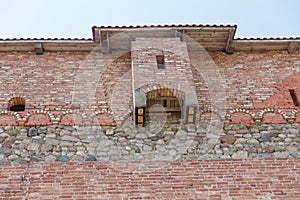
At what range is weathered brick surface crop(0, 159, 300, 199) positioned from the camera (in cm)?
686

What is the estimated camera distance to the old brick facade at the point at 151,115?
7.08 metres

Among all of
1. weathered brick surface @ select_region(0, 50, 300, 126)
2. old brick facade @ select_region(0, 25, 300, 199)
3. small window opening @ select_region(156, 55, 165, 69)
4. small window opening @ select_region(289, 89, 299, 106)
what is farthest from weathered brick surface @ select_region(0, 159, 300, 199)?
small window opening @ select_region(156, 55, 165, 69)

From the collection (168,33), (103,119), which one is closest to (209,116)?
(103,119)

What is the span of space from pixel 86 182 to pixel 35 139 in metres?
1.46

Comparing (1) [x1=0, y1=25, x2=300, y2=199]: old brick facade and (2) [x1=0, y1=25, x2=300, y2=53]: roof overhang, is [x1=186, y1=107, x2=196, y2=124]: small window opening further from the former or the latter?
(2) [x1=0, y1=25, x2=300, y2=53]: roof overhang

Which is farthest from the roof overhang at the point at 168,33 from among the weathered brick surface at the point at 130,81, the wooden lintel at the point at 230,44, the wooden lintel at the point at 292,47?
the wooden lintel at the point at 292,47

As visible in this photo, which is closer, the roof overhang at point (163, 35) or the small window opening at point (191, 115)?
the small window opening at point (191, 115)

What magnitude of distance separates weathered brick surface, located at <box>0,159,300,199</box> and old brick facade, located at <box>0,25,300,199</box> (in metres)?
0.02

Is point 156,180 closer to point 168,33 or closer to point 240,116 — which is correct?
point 240,116

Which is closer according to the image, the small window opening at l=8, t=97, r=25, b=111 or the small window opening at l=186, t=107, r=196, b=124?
the small window opening at l=186, t=107, r=196, b=124

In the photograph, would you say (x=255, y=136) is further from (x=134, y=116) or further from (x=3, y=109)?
(x=3, y=109)

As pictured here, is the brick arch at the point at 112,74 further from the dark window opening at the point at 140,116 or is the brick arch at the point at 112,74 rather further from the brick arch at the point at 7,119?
the brick arch at the point at 7,119

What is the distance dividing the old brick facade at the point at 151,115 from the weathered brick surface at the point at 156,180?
0.02m

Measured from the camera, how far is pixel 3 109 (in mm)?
8414
